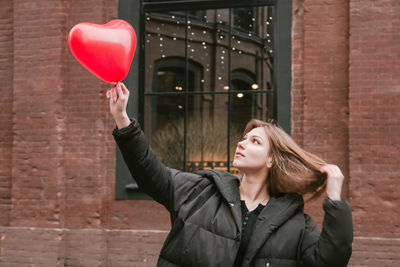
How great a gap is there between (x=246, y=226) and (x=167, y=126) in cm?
446

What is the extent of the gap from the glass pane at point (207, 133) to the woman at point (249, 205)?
3914 mm

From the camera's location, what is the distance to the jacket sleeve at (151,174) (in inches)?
99.1

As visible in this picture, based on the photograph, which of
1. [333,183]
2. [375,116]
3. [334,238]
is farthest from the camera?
[375,116]

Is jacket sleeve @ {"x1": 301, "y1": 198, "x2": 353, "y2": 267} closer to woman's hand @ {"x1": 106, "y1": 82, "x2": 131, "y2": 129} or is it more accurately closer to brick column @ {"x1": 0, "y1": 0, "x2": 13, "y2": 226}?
woman's hand @ {"x1": 106, "y1": 82, "x2": 131, "y2": 129}

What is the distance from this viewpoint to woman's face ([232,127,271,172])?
2.90m

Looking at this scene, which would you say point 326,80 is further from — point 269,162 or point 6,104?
point 6,104

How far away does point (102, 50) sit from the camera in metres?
2.97

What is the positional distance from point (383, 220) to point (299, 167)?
361 cm

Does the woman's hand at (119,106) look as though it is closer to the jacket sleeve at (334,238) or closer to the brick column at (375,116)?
the jacket sleeve at (334,238)

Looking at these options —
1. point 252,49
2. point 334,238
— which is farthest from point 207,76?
point 334,238

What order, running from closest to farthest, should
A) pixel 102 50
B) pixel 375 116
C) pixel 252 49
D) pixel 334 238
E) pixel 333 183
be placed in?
pixel 334 238 → pixel 333 183 → pixel 102 50 → pixel 375 116 → pixel 252 49

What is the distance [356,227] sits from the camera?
616cm

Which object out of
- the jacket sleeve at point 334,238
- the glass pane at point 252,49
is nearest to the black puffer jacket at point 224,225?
the jacket sleeve at point 334,238

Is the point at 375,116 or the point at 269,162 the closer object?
the point at 269,162
